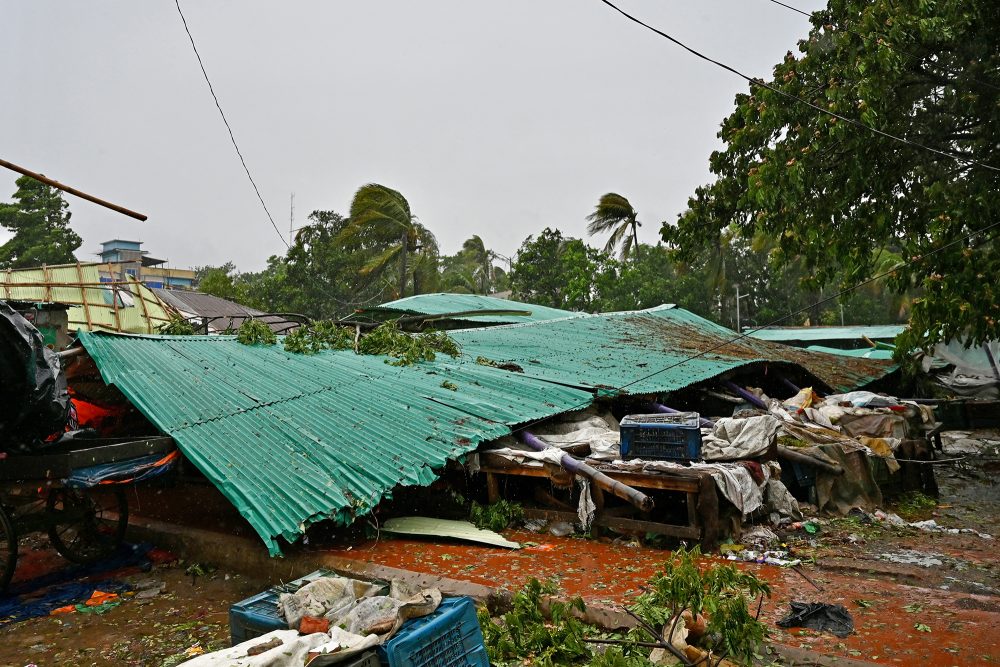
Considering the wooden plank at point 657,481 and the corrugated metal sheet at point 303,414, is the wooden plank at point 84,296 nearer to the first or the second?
the corrugated metal sheet at point 303,414

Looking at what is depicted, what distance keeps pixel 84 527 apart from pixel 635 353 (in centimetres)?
1027

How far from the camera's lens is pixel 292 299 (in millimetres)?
31281

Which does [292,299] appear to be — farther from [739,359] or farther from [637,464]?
[637,464]

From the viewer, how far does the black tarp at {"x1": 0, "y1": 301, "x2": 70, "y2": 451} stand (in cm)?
549

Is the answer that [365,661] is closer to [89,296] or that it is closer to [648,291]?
[89,296]

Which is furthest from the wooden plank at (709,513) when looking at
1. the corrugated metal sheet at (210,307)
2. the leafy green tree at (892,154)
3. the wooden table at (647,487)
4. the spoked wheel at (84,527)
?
the corrugated metal sheet at (210,307)

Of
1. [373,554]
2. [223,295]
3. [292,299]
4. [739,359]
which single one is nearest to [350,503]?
[373,554]

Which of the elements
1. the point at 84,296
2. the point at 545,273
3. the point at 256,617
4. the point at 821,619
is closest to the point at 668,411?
the point at 821,619

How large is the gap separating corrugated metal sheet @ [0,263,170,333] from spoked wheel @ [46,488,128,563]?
10.4 m

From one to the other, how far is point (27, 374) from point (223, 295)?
1161 inches

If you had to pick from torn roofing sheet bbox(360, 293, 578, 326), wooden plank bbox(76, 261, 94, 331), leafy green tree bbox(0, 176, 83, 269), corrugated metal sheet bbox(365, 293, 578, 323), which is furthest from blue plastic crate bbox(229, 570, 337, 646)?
leafy green tree bbox(0, 176, 83, 269)

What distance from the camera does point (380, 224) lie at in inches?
965

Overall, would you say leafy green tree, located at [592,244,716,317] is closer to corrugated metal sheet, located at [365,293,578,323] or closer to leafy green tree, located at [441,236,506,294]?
leafy green tree, located at [441,236,506,294]

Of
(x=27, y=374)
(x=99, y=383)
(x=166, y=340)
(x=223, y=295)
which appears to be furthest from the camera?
(x=223, y=295)
